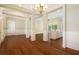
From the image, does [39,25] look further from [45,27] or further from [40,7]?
[40,7]

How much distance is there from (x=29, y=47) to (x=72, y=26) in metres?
0.73

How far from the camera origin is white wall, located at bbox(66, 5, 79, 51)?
6.33ft

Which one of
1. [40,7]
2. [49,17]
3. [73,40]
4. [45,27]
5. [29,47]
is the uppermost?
[40,7]

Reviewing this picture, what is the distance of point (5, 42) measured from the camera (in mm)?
1943

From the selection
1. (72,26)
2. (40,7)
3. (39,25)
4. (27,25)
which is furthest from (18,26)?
(72,26)

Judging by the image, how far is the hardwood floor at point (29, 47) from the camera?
6.41 feet

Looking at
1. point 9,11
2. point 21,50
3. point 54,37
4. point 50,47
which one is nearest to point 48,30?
point 54,37

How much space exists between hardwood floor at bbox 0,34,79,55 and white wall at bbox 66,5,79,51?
12cm

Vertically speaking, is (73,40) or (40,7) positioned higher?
(40,7)

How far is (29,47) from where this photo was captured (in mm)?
1978

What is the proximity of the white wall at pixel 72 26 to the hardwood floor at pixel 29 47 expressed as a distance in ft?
0.39
